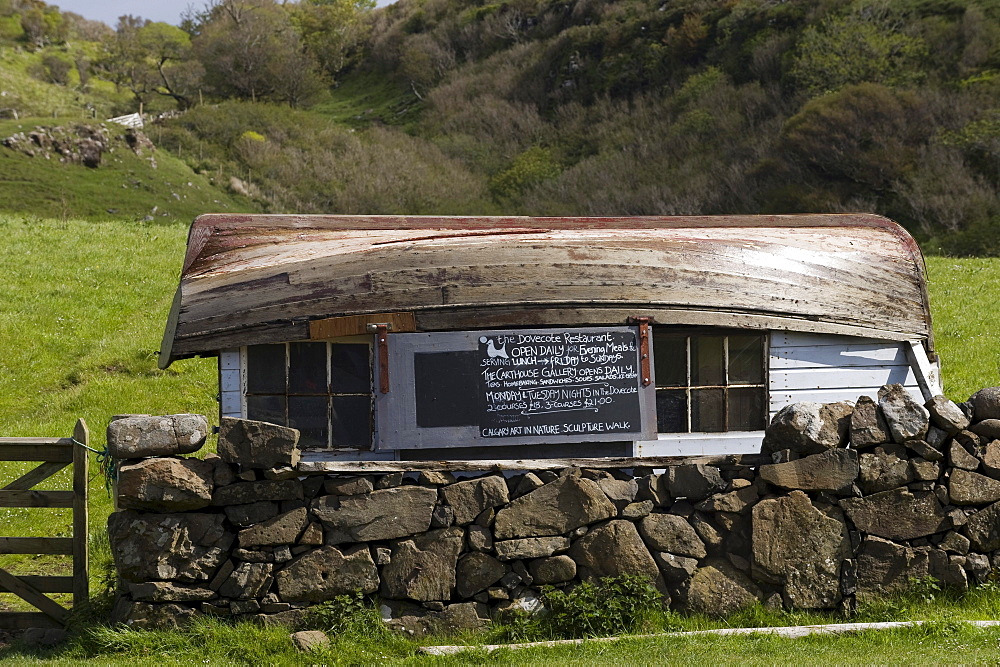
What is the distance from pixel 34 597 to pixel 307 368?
2506mm

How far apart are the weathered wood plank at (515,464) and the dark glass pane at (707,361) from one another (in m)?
0.93

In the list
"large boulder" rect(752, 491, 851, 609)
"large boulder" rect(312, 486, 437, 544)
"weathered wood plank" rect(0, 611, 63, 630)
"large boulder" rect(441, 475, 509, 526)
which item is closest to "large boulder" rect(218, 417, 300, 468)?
"large boulder" rect(312, 486, 437, 544)

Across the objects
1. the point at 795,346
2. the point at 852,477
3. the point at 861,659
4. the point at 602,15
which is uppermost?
the point at 602,15

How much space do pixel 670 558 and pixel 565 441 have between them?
119cm

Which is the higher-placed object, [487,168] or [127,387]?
[487,168]

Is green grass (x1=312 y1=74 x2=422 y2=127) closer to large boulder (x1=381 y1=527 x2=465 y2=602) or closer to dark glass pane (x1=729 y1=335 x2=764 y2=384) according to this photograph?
dark glass pane (x1=729 y1=335 x2=764 y2=384)

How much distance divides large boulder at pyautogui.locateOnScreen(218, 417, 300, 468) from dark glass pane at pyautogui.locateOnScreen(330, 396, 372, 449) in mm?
1025

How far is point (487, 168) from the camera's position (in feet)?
149

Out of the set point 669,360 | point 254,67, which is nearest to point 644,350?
point 669,360

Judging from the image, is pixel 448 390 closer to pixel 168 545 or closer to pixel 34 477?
pixel 168 545

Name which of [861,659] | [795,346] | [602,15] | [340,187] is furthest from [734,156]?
[861,659]

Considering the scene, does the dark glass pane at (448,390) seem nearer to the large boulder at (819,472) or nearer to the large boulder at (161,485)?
the large boulder at (161,485)

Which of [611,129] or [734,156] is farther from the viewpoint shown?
[611,129]

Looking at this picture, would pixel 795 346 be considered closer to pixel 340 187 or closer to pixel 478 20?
pixel 340 187
